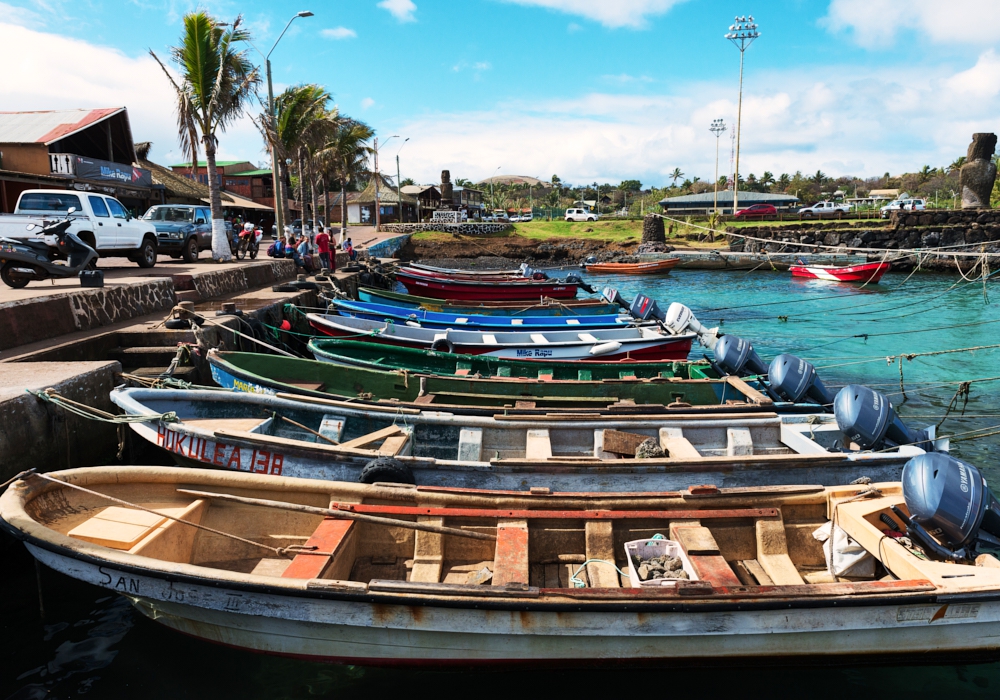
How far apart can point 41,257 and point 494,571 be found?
12.6 meters

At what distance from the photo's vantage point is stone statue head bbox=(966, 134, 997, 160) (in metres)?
44.9

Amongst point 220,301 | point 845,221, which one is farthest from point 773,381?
point 845,221

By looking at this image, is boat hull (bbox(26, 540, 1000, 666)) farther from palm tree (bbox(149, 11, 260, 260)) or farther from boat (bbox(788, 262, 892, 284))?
boat (bbox(788, 262, 892, 284))

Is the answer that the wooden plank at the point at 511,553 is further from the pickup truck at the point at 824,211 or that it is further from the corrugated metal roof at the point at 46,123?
the pickup truck at the point at 824,211

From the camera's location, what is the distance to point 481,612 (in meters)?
4.30

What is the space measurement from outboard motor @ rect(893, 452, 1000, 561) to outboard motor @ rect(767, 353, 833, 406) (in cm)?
345


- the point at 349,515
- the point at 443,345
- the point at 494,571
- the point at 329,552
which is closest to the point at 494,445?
the point at 349,515

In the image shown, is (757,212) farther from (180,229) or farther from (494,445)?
(494,445)

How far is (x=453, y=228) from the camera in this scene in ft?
180

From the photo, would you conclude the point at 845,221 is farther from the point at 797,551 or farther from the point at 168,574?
the point at 168,574

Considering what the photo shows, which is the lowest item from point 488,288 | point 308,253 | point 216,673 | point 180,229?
point 216,673

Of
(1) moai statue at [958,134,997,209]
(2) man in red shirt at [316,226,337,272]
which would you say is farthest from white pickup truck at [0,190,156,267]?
(1) moai statue at [958,134,997,209]

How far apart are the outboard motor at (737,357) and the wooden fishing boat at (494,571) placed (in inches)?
168

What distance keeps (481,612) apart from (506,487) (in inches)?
77.4
